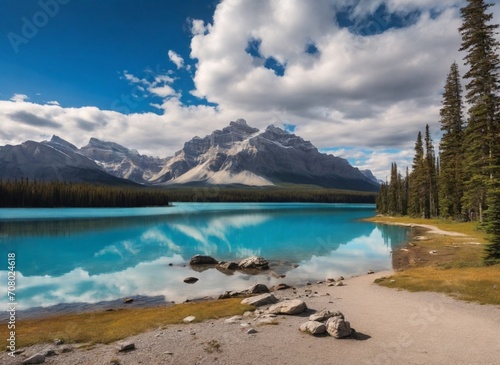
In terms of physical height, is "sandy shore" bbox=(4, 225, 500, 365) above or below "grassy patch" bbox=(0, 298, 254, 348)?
above

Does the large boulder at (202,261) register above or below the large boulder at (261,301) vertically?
below

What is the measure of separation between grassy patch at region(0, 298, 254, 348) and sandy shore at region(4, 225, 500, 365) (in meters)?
1.25

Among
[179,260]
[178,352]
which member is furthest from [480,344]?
[179,260]

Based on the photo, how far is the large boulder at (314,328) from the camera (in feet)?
53.5

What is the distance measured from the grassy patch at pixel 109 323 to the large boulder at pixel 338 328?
6914 millimetres

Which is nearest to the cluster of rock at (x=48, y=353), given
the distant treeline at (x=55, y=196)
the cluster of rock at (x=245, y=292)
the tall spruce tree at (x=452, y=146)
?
the cluster of rock at (x=245, y=292)

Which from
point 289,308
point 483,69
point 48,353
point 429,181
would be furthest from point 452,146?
point 48,353

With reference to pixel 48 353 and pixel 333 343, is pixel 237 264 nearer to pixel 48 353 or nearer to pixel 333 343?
pixel 333 343

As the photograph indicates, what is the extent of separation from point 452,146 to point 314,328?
77.5m

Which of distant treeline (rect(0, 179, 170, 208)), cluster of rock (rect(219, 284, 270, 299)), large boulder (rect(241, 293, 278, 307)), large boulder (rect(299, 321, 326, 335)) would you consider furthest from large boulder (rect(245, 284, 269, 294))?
distant treeline (rect(0, 179, 170, 208))

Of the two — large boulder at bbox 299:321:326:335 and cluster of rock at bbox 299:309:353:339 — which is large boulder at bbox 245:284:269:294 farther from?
large boulder at bbox 299:321:326:335

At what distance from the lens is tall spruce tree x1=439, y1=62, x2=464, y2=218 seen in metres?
74.2

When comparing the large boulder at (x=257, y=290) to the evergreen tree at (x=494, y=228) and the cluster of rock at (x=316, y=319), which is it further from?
the evergreen tree at (x=494, y=228)

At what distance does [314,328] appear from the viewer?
16375mm
